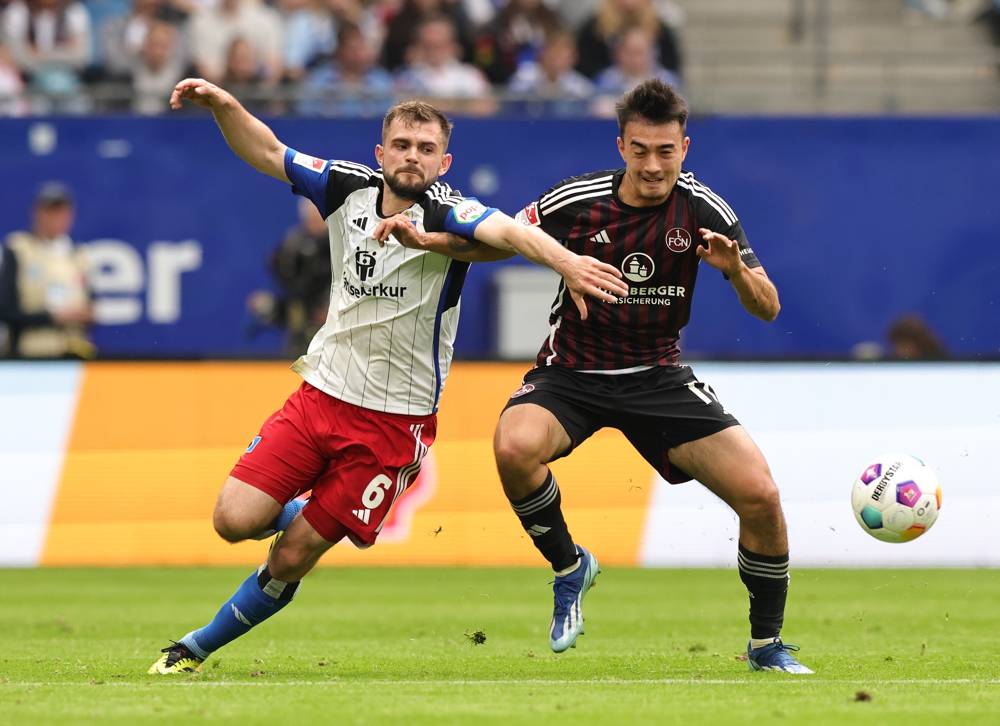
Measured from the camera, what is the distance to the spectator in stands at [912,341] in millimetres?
17281

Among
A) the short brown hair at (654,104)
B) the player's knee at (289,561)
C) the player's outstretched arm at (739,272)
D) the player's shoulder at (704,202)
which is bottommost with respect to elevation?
the player's knee at (289,561)

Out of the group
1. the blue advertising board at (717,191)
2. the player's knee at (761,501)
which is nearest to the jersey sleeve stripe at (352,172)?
the player's knee at (761,501)

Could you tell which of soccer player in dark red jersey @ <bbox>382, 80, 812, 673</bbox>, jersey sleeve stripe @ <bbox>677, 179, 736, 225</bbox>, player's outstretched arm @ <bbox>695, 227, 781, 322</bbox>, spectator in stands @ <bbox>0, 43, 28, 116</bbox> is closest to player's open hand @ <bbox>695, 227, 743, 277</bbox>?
player's outstretched arm @ <bbox>695, 227, 781, 322</bbox>

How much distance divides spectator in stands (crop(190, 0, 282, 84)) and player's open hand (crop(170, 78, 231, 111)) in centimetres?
1037

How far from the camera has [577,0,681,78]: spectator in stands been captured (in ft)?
62.7

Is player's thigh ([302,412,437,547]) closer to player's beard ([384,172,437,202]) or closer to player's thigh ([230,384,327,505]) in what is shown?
player's thigh ([230,384,327,505])

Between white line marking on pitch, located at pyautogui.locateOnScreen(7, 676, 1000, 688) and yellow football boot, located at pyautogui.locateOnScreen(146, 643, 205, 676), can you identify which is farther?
yellow football boot, located at pyautogui.locateOnScreen(146, 643, 205, 676)

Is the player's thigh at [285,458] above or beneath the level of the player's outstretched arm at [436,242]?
beneath

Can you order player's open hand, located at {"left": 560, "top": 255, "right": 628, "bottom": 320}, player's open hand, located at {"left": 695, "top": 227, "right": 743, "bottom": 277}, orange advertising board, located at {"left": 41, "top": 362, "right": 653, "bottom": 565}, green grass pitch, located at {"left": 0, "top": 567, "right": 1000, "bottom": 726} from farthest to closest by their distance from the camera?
orange advertising board, located at {"left": 41, "top": 362, "right": 653, "bottom": 565} → player's open hand, located at {"left": 695, "top": 227, "right": 743, "bottom": 277} → player's open hand, located at {"left": 560, "top": 255, "right": 628, "bottom": 320} → green grass pitch, located at {"left": 0, "top": 567, "right": 1000, "bottom": 726}

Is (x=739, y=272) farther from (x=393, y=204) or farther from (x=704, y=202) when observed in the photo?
(x=393, y=204)

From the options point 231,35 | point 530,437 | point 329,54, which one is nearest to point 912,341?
point 329,54

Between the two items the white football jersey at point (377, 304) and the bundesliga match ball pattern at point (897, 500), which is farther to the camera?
the bundesliga match ball pattern at point (897, 500)

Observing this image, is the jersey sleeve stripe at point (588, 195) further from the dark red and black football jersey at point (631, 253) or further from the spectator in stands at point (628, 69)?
the spectator in stands at point (628, 69)

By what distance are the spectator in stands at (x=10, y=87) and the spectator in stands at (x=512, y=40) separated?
193 inches
